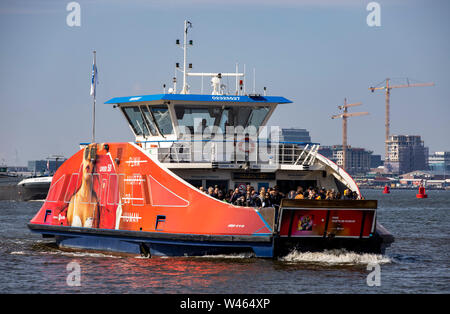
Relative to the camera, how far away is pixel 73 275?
62.1 feet

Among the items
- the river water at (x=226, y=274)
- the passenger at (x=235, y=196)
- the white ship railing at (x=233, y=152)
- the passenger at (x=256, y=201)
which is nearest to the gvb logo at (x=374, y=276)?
the river water at (x=226, y=274)

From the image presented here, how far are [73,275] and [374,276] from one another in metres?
6.96

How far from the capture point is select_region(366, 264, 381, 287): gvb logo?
17597mm

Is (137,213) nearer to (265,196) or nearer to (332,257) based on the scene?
(265,196)

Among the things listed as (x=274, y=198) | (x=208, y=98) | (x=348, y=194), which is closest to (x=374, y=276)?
(x=348, y=194)

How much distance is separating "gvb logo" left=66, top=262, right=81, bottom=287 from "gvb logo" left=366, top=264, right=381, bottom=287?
6392 mm

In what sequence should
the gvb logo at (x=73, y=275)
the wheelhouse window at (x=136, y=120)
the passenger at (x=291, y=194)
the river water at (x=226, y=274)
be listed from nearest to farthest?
the river water at (x=226, y=274) → the gvb logo at (x=73, y=275) → the passenger at (x=291, y=194) → the wheelhouse window at (x=136, y=120)

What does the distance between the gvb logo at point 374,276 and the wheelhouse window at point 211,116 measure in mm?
6083

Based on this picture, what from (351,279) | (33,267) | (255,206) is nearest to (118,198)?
(33,267)

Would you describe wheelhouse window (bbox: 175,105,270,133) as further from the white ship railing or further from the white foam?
the white foam

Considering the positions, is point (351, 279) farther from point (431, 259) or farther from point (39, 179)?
point (39, 179)

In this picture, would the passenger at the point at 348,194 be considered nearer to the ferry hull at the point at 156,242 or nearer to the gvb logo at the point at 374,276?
the gvb logo at the point at 374,276

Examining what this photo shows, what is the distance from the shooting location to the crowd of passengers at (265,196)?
19.6 metres
